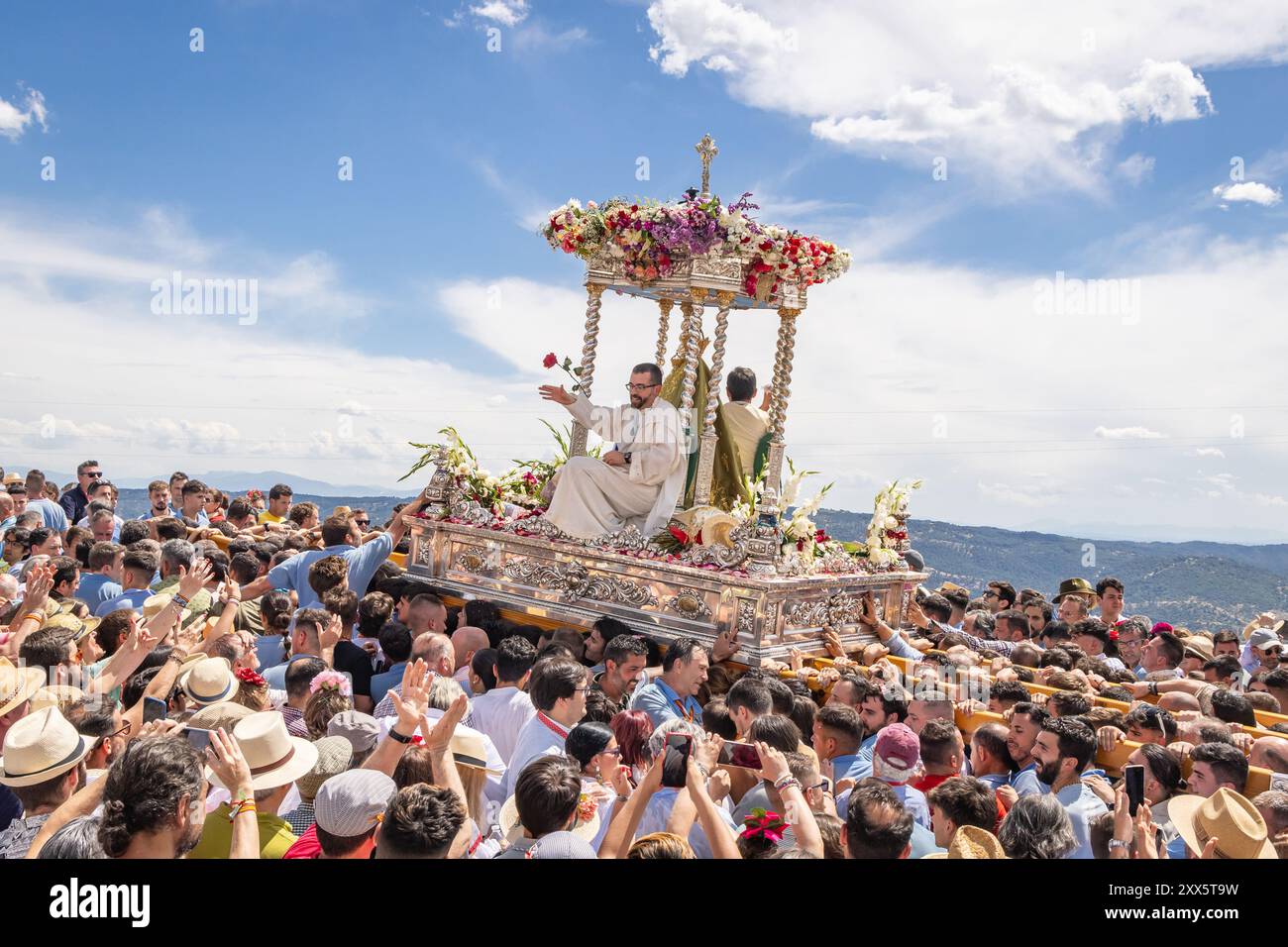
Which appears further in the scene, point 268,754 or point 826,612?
point 826,612

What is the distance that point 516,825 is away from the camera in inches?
161

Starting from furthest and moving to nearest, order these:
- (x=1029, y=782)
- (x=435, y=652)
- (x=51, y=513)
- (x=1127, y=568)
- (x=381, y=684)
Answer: (x=1127, y=568), (x=51, y=513), (x=381, y=684), (x=435, y=652), (x=1029, y=782)

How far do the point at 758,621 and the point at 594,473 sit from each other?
8.26 ft

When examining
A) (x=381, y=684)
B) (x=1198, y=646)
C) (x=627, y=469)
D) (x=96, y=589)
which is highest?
(x=627, y=469)

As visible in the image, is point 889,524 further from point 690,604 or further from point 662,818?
point 662,818

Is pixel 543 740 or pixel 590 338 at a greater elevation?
pixel 590 338

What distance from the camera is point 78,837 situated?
3.34 m

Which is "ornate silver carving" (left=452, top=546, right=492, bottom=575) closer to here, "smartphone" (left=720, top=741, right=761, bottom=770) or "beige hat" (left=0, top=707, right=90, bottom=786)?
"smartphone" (left=720, top=741, right=761, bottom=770)

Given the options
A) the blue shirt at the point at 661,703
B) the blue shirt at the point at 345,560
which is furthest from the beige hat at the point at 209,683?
the blue shirt at the point at 345,560

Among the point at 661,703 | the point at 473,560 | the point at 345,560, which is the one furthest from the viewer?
the point at 473,560

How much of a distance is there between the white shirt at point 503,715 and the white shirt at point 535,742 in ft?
0.95

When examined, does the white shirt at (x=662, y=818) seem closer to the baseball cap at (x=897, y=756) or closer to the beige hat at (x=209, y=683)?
the baseball cap at (x=897, y=756)

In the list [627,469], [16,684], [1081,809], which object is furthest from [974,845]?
[627,469]

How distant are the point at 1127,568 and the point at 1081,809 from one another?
15.3m
